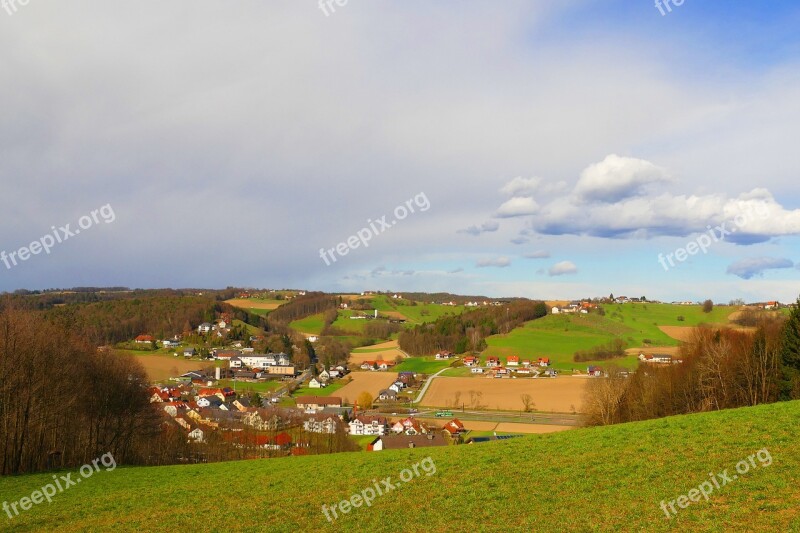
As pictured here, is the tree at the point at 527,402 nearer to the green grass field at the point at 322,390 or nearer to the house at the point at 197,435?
the green grass field at the point at 322,390

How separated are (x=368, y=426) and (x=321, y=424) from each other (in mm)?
11870

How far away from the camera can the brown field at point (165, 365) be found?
4589 inches

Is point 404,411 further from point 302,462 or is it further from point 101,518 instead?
point 101,518

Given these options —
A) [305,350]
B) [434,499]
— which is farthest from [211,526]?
[305,350]

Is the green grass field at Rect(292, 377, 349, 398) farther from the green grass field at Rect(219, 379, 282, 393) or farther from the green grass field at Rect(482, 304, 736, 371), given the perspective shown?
the green grass field at Rect(482, 304, 736, 371)

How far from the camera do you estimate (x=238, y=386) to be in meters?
118

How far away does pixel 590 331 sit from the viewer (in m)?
147

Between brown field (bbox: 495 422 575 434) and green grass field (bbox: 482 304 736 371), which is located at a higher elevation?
green grass field (bbox: 482 304 736 371)

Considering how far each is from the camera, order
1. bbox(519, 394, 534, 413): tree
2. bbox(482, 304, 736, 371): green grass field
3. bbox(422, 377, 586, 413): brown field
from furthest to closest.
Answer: bbox(482, 304, 736, 371): green grass field
bbox(422, 377, 586, 413): brown field
bbox(519, 394, 534, 413): tree

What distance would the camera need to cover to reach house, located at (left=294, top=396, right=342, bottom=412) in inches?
3632

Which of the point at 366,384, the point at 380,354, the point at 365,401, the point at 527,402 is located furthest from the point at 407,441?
the point at 380,354

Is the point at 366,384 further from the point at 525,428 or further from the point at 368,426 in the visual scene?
the point at 525,428

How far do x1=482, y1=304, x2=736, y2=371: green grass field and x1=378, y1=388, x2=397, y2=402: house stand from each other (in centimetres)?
3951

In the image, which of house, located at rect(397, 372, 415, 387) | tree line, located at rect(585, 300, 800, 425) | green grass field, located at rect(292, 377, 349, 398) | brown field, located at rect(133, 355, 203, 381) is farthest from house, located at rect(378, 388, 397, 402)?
tree line, located at rect(585, 300, 800, 425)
